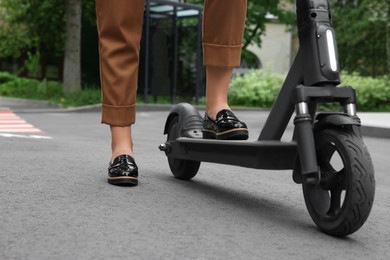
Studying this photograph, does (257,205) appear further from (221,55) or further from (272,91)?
(272,91)

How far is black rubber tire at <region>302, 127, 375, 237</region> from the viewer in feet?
7.65

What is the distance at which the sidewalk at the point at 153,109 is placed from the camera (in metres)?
10.4

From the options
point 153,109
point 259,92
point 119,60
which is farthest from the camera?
point 259,92

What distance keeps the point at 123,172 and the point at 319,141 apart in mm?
1153

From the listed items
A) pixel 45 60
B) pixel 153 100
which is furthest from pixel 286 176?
pixel 45 60

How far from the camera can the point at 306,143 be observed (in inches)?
96.7

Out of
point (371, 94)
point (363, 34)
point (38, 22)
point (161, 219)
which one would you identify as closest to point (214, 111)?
point (161, 219)

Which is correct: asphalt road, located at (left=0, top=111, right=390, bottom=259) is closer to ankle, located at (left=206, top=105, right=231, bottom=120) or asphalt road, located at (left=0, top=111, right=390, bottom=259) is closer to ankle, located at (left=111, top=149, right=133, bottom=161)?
ankle, located at (left=111, top=149, right=133, bottom=161)

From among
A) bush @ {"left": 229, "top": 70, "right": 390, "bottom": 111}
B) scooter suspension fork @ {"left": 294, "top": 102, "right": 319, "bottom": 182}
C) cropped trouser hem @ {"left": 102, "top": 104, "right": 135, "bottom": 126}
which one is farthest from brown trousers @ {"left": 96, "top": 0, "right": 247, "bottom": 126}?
bush @ {"left": 229, "top": 70, "right": 390, "bottom": 111}

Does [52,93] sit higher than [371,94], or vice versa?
[371,94]

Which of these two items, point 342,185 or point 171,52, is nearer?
A: point 342,185

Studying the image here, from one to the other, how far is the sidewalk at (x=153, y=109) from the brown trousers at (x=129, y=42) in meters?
7.31

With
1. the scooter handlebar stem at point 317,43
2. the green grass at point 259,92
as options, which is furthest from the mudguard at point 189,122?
the green grass at point 259,92

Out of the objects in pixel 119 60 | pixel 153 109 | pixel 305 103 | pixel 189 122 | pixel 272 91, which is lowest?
pixel 153 109
